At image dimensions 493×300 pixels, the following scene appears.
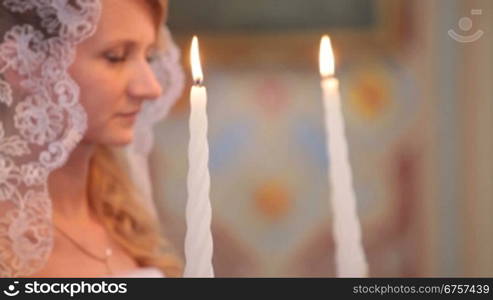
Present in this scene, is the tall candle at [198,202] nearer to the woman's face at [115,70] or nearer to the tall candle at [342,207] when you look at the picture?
the tall candle at [342,207]

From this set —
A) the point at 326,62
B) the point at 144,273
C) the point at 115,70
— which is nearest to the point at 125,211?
the point at 144,273

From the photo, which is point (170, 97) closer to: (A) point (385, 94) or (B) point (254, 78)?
(B) point (254, 78)

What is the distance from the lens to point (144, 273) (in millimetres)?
836

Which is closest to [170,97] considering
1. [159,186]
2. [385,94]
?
[159,186]

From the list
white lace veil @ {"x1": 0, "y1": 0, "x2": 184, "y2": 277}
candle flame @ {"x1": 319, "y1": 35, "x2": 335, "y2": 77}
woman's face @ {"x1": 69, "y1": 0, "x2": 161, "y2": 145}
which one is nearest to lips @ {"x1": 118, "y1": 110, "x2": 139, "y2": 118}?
woman's face @ {"x1": 69, "y1": 0, "x2": 161, "y2": 145}

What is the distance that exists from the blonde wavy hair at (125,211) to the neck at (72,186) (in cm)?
2

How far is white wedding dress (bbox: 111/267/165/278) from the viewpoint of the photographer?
2.66 feet

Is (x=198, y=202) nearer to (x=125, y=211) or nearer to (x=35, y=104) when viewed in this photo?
(x=35, y=104)

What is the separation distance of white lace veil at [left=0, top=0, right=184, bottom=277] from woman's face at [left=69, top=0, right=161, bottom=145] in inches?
2.1

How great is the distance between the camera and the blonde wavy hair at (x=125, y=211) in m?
0.83

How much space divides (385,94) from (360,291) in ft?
1.36

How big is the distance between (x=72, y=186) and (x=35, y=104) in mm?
158

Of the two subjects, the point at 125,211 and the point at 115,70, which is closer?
the point at 115,70

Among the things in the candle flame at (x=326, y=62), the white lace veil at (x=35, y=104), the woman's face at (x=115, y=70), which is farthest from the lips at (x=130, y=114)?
the candle flame at (x=326, y=62)
